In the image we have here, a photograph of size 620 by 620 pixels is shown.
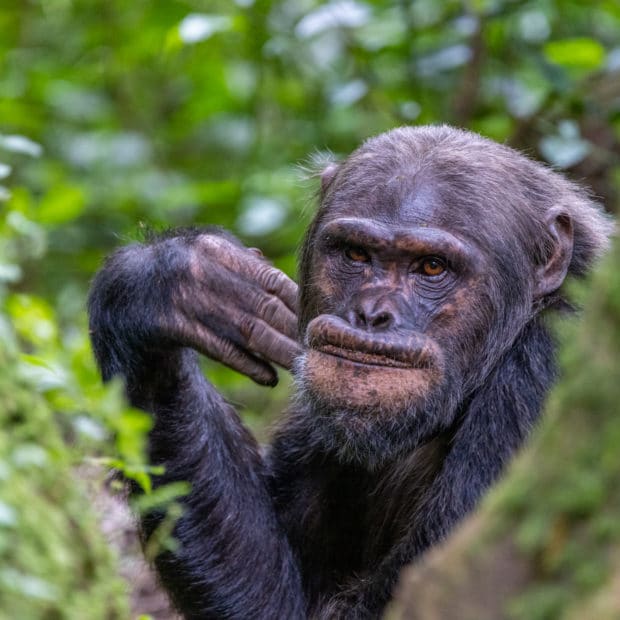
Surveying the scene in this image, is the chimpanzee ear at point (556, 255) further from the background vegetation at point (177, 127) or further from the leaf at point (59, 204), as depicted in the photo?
the leaf at point (59, 204)

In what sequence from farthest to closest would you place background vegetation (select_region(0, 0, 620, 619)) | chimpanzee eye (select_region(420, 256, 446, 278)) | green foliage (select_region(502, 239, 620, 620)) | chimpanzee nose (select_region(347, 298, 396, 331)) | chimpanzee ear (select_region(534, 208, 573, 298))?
chimpanzee ear (select_region(534, 208, 573, 298)) < chimpanzee eye (select_region(420, 256, 446, 278)) < chimpanzee nose (select_region(347, 298, 396, 331)) < background vegetation (select_region(0, 0, 620, 619)) < green foliage (select_region(502, 239, 620, 620))

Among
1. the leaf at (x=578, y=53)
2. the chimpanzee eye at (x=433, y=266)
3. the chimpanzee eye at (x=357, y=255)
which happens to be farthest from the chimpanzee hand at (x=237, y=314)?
the leaf at (x=578, y=53)

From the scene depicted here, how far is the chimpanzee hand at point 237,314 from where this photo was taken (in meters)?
5.36

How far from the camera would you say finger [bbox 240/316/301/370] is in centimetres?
536

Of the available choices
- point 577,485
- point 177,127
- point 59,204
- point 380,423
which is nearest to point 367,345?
point 380,423

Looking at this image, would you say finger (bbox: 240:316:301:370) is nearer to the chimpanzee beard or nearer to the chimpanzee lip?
the chimpanzee beard

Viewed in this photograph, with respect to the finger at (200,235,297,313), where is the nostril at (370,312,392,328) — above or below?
above

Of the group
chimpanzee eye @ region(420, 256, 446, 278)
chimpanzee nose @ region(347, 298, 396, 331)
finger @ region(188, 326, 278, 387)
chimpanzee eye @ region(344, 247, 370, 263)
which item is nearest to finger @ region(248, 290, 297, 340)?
finger @ region(188, 326, 278, 387)

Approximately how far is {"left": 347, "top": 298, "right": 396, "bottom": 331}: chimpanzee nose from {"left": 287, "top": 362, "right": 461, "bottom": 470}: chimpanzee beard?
323 mm

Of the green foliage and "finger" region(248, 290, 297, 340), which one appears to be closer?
the green foliage

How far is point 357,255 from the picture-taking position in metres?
5.12

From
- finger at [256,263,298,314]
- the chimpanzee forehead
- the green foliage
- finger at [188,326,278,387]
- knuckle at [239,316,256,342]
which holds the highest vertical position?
the green foliage

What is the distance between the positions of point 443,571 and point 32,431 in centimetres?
154

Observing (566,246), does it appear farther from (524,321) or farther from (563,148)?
(563,148)
